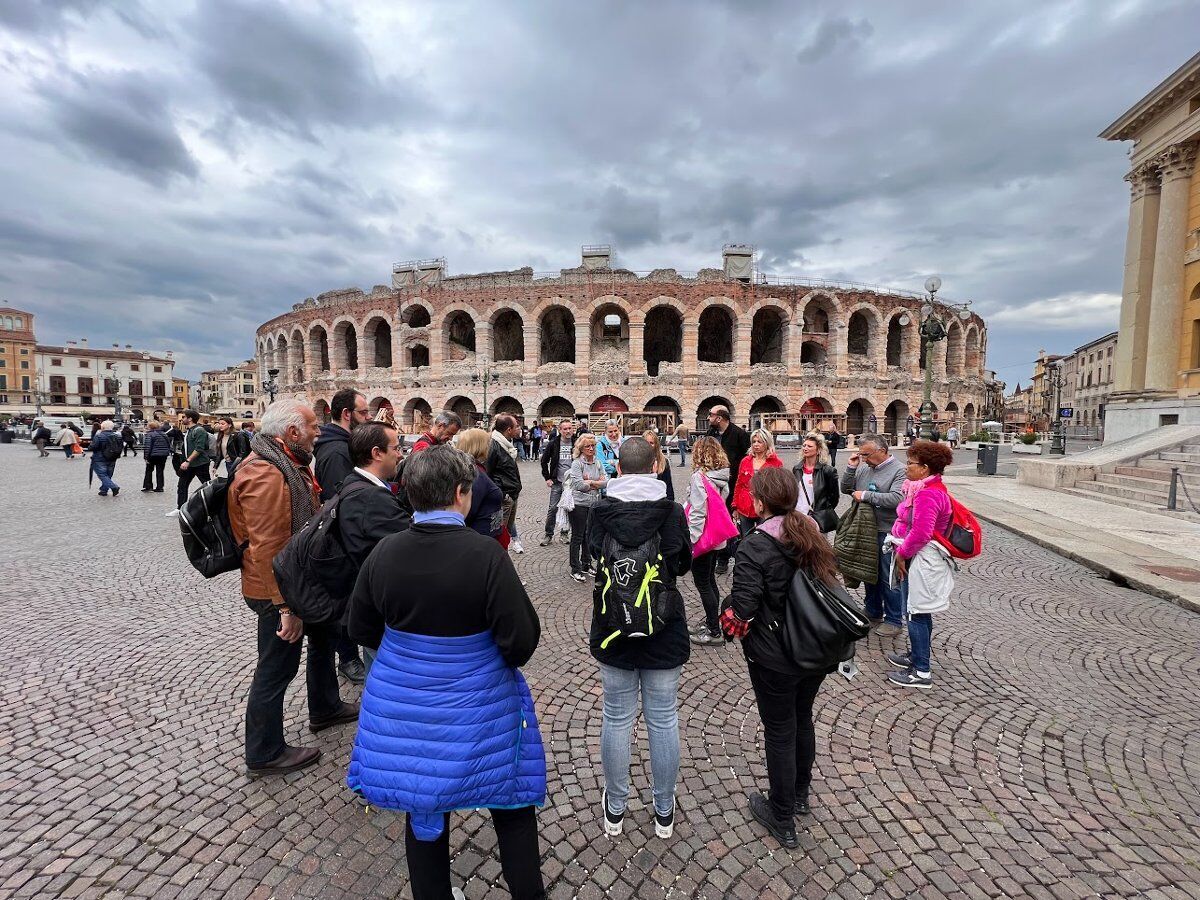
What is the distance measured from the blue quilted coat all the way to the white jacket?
3058 mm

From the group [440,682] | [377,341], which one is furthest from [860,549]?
[377,341]

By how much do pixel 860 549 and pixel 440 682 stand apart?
389 cm

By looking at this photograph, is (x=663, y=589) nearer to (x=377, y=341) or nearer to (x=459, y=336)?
(x=459, y=336)

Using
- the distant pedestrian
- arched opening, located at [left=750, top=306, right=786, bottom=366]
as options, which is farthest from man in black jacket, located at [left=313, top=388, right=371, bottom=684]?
arched opening, located at [left=750, top=306, right=786, bottom=366]

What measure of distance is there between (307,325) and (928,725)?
135 ft

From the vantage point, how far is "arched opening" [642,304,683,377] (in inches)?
1326

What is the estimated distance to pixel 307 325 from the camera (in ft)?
116

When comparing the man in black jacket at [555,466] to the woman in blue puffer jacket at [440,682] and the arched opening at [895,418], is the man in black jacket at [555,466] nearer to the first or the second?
the woman in blue puffer jacket at [440,682]

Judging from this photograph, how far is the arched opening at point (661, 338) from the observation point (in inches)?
1326

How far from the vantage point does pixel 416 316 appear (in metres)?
33.7

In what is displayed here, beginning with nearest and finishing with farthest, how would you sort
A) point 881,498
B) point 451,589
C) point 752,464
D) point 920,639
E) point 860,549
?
point 451,589 → point 920,639 → point 881,498 → point 860,549 → point 752,464

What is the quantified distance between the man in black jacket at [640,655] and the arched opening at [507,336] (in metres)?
30.7

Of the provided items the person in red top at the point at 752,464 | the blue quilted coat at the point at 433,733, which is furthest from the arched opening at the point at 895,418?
the blue quilted coat at the point at 433,733

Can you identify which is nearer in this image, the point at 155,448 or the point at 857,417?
the point at 155,448
